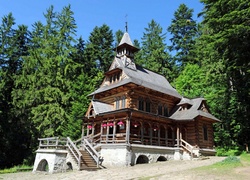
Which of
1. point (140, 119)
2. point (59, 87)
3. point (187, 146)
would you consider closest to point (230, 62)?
point (187, 146)

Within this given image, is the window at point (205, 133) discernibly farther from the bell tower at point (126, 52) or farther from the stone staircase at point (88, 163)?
the stone staircase at point (88, 163)

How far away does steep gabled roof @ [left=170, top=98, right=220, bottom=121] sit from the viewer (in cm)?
2606

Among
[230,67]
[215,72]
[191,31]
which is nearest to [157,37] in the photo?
[191,31]

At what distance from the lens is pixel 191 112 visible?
27078 millimetres

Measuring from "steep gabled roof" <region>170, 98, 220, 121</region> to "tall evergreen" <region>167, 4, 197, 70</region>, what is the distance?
22636 millimetres

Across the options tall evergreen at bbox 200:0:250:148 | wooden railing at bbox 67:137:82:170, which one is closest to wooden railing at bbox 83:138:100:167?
wooden railing at bbox 67:137:82:170

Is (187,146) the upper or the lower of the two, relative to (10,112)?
lower

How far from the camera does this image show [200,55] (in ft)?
142

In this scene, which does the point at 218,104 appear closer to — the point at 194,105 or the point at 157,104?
the point at 194,105

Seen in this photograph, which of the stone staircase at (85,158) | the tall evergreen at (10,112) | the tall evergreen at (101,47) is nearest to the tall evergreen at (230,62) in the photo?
the stone staircase at (85,158)

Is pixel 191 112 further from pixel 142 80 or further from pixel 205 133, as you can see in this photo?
pixel 142 80

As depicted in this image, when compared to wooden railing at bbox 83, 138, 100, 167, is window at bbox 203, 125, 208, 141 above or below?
above

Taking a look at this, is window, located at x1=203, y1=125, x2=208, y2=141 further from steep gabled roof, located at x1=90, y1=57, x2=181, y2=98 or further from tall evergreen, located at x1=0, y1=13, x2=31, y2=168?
tall evergreen, located at x1=0, y1=13, x2=31, y2=168

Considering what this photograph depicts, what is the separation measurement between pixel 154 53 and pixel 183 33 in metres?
11.3
